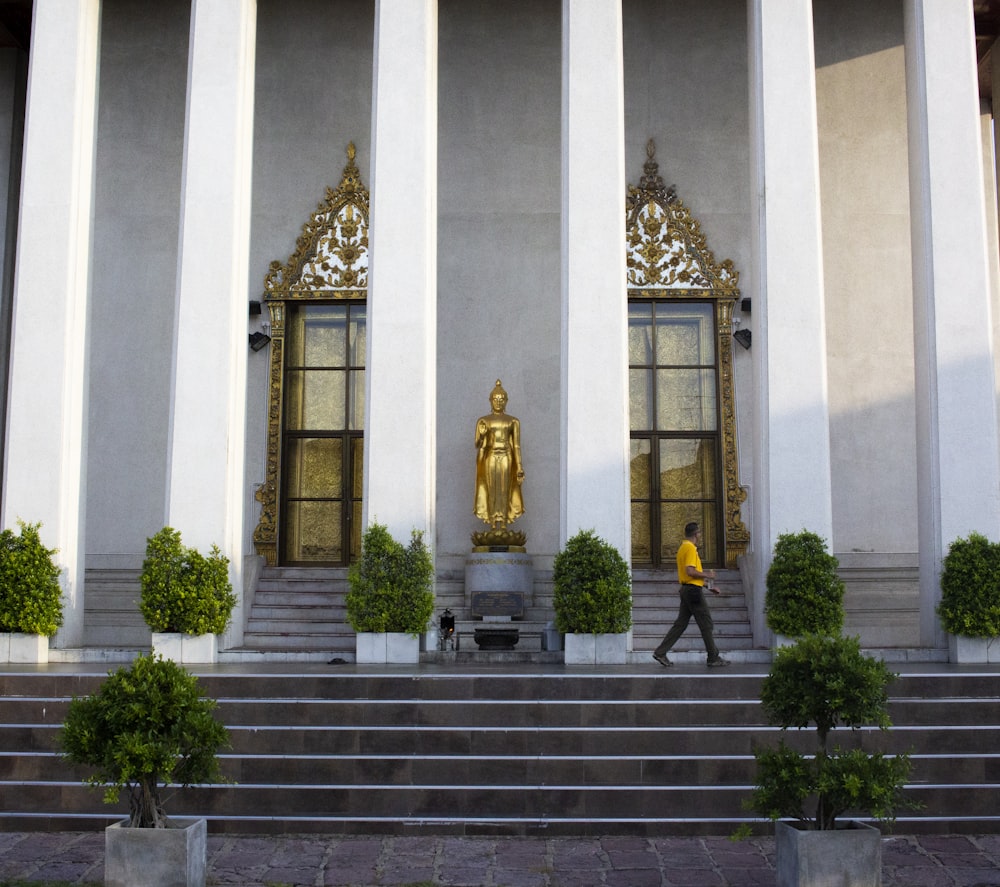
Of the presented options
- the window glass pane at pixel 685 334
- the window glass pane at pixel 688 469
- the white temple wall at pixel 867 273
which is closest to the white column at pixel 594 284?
the window glass pane at pixel 685 334

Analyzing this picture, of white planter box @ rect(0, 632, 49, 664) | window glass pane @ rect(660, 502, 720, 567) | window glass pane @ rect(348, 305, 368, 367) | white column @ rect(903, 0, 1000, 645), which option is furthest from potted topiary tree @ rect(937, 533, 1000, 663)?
Result: white planter box @ rect(0, 632, 49, 664)

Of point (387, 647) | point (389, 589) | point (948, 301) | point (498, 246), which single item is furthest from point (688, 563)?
point (498, 246)

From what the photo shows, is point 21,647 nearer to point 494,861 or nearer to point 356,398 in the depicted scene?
point 356,398

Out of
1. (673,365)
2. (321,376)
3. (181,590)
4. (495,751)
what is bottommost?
(495,751)

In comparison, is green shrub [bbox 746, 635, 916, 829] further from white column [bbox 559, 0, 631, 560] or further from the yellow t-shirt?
white column [bbox 559, 0, 631, 560]

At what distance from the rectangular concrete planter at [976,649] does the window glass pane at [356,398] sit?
932 centimetres

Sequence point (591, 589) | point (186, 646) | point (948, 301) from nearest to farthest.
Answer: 1. point (591, 589)
2. point (186, 646)
3. point (948, 301)

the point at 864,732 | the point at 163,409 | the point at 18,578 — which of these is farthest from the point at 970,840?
the point at 163,409

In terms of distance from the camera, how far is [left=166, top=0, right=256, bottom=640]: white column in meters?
14.1

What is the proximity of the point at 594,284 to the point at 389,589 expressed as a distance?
170 inches

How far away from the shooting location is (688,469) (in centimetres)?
1833

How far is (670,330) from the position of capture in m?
18.5

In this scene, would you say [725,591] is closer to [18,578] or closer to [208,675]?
[208,675]

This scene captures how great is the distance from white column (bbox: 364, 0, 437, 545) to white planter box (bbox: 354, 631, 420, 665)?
114 centimetres
